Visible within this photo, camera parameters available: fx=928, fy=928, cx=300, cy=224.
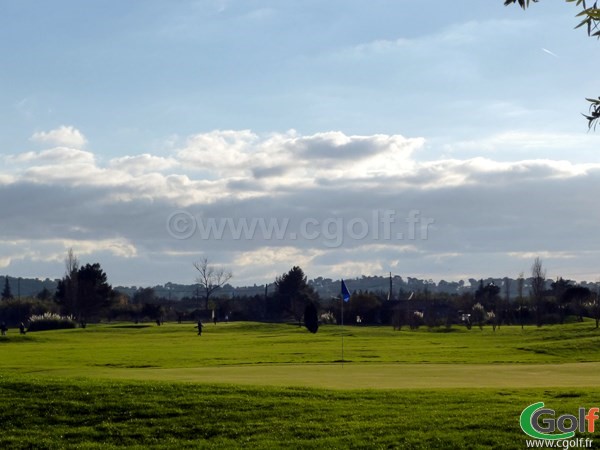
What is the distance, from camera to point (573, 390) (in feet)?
86.1

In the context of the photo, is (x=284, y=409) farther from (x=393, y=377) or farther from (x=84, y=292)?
(x=84, y=292)

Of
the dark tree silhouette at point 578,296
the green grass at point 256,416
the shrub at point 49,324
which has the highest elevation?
the dark tree silhouette at point 578,296

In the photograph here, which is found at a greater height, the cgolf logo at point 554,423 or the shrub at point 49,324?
the shrub at point 49,324

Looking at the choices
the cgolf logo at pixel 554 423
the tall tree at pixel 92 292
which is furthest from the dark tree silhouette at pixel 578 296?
the cgolf logo at pixel 554 423

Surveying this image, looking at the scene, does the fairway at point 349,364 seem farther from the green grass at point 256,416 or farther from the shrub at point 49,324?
the shrub at point 49,324

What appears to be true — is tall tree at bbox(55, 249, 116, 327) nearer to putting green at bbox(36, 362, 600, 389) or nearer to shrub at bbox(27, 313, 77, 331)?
shrub at bbox(27, 313, 77, 331)

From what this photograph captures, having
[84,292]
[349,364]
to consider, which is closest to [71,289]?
[84,292]

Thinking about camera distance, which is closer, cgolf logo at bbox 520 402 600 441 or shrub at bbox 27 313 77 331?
cgolf logo at bbox 520 402 600 441

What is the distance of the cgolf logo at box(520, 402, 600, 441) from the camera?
1878 centimetres

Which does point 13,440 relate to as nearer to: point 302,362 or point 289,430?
point 289,430

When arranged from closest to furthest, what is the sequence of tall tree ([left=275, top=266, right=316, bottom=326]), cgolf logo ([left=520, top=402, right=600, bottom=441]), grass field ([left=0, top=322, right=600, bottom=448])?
cgolf logo ([left=520, top=402, right=600, bottom=441])
grass field ([left=0, top=322, right=600, bottom=448])
tall tree ([left=275, top=266, right=316, bottom=326])

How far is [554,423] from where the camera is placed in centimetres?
1956

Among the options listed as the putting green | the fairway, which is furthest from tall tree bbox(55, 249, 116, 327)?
the putting green

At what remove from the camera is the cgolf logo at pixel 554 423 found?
61.6 ft
